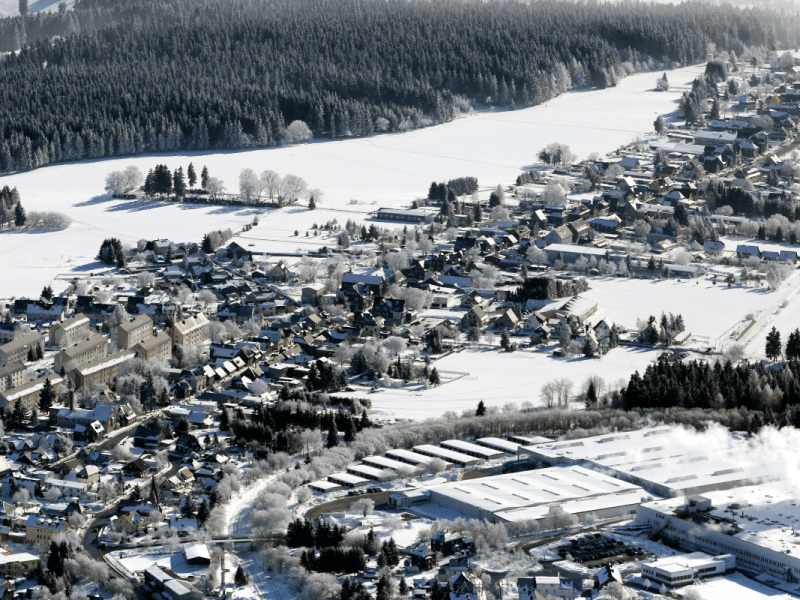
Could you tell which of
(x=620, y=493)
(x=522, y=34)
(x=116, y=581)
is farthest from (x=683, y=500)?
(x=522, y=34)

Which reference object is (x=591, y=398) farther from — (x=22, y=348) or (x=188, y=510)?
(x=22, y=348)

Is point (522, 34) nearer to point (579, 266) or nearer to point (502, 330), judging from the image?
point (579, 266)

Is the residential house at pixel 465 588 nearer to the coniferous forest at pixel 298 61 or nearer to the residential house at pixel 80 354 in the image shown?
the residential house at pixel 80 354

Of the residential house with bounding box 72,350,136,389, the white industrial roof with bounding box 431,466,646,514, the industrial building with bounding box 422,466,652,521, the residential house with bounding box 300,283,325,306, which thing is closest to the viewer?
the industrial building with bounding box 422,466,652,521

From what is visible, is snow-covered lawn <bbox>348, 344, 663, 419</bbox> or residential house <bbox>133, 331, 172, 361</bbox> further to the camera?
residential house <bbox>133, 331, 172, 361</bbox>

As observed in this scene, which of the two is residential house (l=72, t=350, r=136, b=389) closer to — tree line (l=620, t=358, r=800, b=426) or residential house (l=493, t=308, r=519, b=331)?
residential house (l=493, t=308, r=519, b=331)

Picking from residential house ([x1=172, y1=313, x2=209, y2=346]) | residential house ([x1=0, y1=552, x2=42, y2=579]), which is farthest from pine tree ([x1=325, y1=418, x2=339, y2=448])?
residential house ([x1=172, y1=313, x2=209, y2=346])

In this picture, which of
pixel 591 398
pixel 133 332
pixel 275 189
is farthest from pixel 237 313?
pixel 275 189
